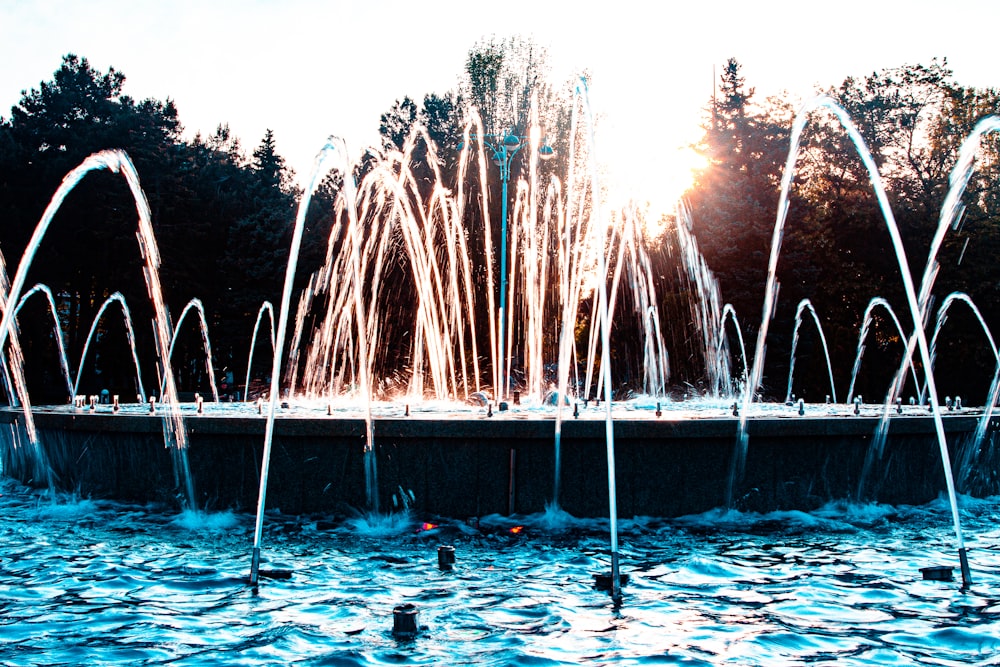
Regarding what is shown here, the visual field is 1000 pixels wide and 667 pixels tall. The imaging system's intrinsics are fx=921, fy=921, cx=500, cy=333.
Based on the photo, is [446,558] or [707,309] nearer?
[446,558]

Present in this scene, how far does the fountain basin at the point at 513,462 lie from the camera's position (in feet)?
24.9

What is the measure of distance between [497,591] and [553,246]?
26452 millimetres

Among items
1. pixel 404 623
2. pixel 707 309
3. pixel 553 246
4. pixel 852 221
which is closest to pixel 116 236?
pixel 553 246

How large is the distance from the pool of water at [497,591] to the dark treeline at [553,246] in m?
20.6

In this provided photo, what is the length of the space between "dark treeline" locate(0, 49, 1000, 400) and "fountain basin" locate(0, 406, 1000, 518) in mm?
19453

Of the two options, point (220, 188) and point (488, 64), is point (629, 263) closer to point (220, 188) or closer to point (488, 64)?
point (488, 64)

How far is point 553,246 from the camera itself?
31.8 m

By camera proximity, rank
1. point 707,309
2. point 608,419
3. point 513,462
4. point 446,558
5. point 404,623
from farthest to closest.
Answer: point 707,309 → point 513,462 → point 608,419 → point 446,558 → point 404,623

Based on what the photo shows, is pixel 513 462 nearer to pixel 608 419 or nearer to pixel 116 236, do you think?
pixel 608 419

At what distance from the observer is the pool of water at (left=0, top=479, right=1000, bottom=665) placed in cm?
476

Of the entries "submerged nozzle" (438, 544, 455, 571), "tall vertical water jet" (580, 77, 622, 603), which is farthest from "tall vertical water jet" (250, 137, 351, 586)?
"tall vertical water jet" (580, 77, 622, 603)

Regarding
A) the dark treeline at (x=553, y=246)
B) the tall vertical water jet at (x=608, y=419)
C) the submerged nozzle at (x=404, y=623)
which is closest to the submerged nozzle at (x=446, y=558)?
the tall vertical water jet at (x=608, y=419)

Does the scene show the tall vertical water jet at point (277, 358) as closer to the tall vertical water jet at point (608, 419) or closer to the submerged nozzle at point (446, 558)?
the submerged nozzle at point (446, 558)

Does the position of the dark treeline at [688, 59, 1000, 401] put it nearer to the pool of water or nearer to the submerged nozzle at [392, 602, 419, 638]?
the pool of water
